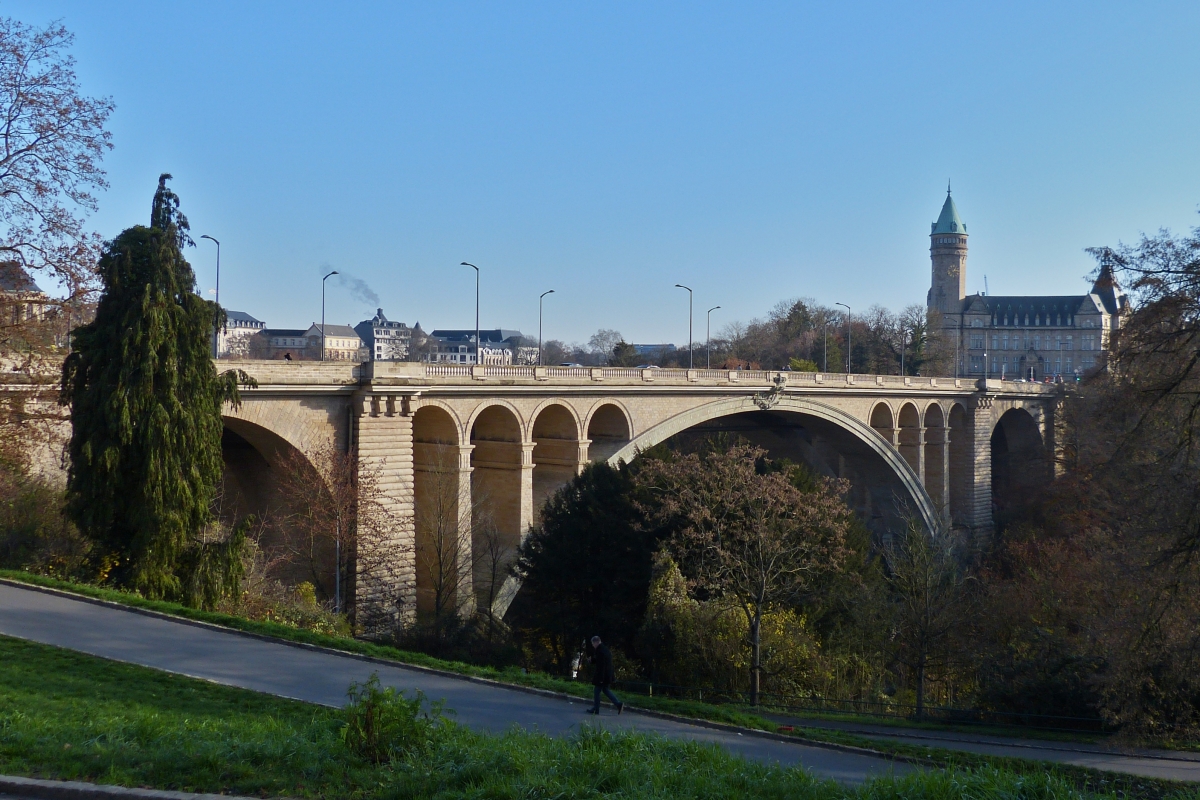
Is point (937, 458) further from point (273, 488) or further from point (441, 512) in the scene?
point (273, 488)

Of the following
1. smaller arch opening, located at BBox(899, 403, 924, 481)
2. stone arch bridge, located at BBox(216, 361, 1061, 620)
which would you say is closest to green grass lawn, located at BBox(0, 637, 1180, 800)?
stone arch bridge, located at BBox(216, 361, 1061, 620)

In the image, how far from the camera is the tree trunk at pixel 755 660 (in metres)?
19.9

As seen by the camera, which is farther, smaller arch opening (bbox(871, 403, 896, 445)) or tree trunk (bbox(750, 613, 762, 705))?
smaller arch opening (bbox(871, 403, 896, 445))

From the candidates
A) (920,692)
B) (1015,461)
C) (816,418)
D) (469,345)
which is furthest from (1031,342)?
(920,692)

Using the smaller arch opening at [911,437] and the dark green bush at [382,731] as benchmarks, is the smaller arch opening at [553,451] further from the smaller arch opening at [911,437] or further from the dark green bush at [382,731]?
the smaller arch opening at [911,437]

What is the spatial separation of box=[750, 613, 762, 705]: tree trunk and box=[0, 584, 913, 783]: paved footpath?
795 cm

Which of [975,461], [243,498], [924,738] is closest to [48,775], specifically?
[924,738]

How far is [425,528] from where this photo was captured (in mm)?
27062

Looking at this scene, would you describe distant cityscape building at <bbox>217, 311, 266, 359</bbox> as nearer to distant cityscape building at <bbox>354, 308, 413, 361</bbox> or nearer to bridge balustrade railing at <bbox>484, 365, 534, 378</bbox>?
distant cityscape building at <bbox>354, 308, 413, 361</bbox>

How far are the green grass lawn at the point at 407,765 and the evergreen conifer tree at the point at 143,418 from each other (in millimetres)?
7952

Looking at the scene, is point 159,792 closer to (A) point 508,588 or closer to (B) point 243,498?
(B) point 243,498

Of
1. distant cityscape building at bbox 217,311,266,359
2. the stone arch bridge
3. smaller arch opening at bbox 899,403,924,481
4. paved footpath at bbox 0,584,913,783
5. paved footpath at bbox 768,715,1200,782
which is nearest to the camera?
paved footpath at bbox 0,584,913,783

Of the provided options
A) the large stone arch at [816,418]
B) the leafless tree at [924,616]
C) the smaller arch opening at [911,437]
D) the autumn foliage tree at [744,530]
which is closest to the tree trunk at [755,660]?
the autumn foliage tree at [744,530]

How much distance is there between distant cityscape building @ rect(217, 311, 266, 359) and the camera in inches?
3923
